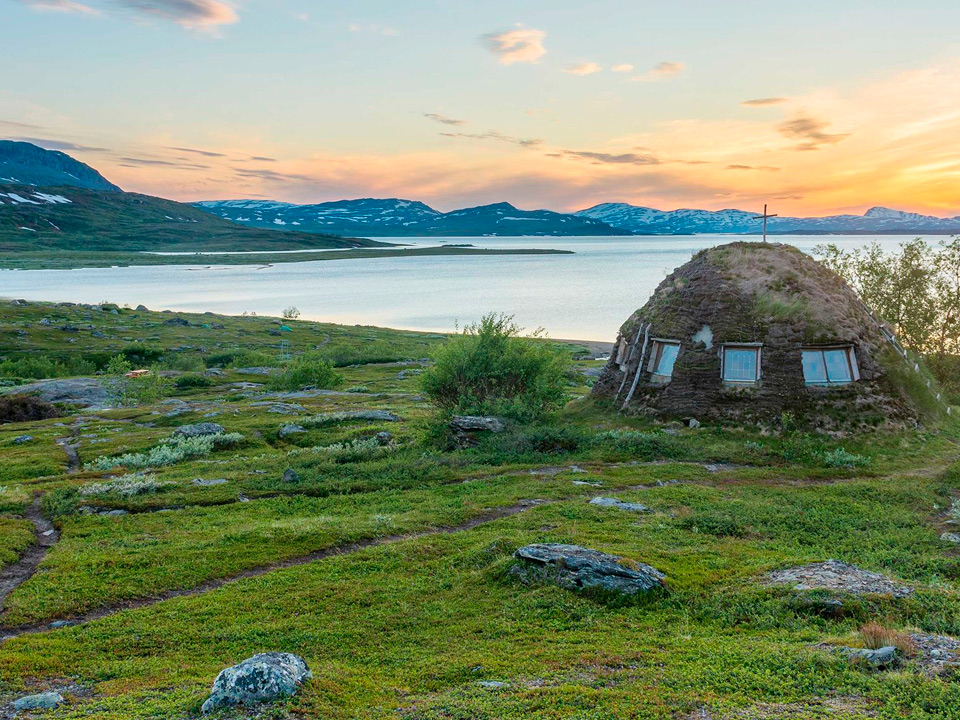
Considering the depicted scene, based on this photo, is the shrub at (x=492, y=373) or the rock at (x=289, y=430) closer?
the shrub at (x=492, y=373)

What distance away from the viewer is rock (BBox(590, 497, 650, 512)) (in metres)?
24.9

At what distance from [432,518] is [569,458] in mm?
10917

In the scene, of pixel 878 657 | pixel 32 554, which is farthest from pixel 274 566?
pixel 878 657

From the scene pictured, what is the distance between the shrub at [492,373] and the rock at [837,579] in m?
23.8

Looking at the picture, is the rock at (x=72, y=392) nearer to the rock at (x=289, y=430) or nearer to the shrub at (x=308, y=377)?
the shrub at (x=308, y=377)

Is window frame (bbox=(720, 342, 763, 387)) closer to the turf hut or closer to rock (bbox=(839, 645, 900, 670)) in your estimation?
the turf hut

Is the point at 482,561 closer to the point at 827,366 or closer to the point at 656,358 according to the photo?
the point at 656,358

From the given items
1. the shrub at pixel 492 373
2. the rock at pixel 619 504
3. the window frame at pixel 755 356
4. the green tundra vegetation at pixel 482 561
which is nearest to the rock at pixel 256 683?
the green tundra vegetation at pixel 482 561

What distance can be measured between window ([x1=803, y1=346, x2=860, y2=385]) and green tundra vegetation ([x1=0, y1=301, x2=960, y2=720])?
323cm

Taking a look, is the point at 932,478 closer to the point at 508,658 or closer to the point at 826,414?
the point at 826,414

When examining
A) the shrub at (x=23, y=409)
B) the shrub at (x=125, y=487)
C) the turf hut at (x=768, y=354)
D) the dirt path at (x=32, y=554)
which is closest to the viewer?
the dirt path at (x=32, y=554)

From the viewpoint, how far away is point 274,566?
21031 mm

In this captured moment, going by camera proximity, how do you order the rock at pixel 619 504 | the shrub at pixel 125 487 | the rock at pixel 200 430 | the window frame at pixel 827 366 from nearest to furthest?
the rock at pixel 619 504 → the shrub at pixel 125 487 → the window frame at pixel 827 366 → the rock at pixel 200 430

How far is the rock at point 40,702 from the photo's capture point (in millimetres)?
12355
